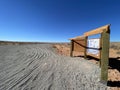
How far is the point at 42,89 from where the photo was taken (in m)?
3.44

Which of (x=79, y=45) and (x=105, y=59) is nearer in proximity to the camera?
(x=105, y=59)

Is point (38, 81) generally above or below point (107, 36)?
below

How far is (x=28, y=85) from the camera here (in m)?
3.64

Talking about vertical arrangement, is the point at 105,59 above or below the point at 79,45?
below

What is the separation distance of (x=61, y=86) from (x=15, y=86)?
4.65ft

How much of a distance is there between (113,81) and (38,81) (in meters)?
2.83

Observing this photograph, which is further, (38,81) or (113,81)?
(113,81)

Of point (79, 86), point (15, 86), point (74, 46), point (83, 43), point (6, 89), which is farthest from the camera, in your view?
point (74, 46)

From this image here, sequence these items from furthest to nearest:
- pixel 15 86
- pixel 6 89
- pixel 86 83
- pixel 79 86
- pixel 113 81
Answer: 1. pixel 113 81
2. pixel 86 83
3. pixel 79 86
4. pixel 15 86
5. pixel 6 89

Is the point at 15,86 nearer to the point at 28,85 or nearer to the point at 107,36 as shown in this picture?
the point at 28,85

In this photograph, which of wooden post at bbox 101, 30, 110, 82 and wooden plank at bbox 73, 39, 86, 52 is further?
wooden plank at bbox 73, 39, 86, 52

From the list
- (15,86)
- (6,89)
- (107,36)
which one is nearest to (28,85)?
(15,86)

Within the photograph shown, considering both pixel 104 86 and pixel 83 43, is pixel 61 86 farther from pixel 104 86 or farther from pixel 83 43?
pixel 83 43

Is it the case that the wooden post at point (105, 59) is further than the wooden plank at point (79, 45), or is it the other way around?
the wooden plank at point (79, 45)
